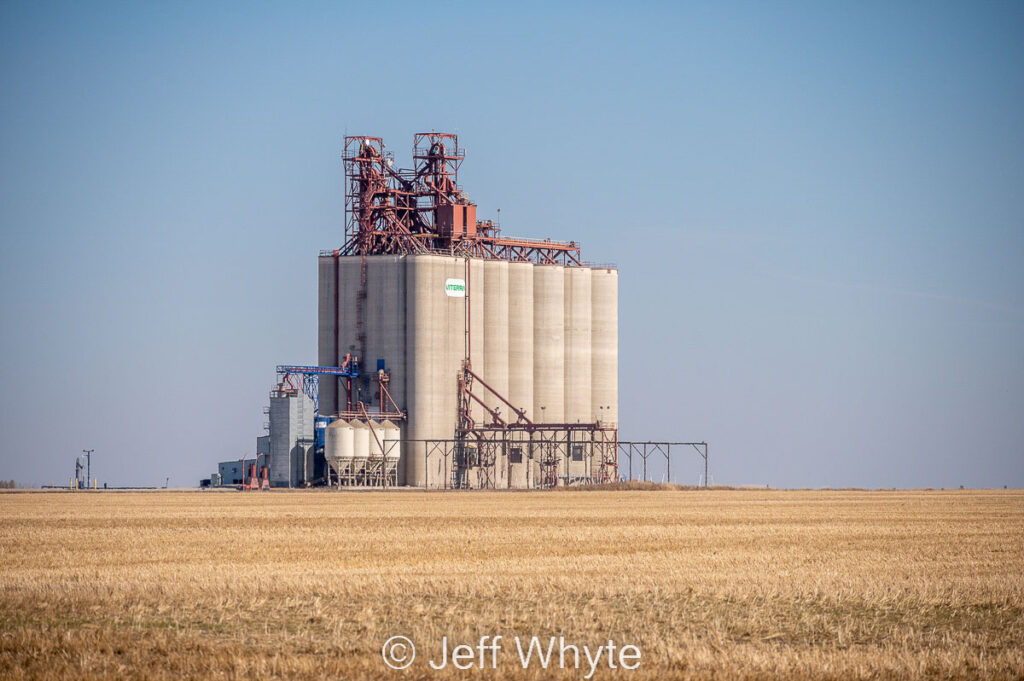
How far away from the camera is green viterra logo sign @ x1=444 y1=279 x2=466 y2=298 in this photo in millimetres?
130125

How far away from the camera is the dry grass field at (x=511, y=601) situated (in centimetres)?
2166

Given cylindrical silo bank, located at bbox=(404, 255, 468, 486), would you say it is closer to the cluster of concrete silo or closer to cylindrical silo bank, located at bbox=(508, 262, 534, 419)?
the cluster of concrete silo

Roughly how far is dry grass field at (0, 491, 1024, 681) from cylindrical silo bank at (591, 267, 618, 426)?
90.2 metres

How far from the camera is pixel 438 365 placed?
12962 centimetres

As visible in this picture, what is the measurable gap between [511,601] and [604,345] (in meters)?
118

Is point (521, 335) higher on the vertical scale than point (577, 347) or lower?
higher

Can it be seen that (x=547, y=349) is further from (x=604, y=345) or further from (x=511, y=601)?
(x=511, y=601)

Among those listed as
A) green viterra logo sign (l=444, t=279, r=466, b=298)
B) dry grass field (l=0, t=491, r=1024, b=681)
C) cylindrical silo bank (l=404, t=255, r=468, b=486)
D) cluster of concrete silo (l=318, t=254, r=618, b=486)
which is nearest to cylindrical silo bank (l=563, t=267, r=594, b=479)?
cluster of concrete silo (l=318, t=254, r=618, b=486)

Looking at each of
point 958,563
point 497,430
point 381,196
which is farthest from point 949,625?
point 381,196

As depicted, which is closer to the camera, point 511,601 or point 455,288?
point 511,601

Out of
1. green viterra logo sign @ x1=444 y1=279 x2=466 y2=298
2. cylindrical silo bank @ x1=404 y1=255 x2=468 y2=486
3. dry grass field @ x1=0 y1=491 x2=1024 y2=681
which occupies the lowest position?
dry grass field @ x1=0 y1=491 x2=1024 y2=681

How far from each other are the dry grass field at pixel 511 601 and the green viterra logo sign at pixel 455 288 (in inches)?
3029

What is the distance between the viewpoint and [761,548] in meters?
44.9

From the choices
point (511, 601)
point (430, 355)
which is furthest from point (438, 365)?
→ point (511, 601)
